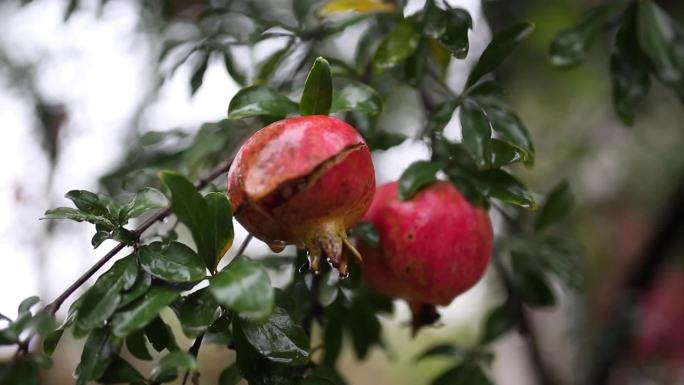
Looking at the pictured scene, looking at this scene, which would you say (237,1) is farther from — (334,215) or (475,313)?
(475,313)

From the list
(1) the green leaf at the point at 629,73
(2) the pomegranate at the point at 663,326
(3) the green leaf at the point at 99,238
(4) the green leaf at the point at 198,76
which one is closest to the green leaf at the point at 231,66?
(4) the green leaf at the point at 198,76

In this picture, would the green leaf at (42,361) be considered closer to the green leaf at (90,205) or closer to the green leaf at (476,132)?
the green leaf at (90,205)

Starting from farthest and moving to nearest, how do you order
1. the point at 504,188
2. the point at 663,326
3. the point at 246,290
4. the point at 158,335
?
the point at 663,326 → the point at 504,188 → the point at 158,335 → the point at 246,290

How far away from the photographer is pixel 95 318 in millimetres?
450

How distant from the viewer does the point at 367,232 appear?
0.63m

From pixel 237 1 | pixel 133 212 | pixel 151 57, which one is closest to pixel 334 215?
pixel 133 212

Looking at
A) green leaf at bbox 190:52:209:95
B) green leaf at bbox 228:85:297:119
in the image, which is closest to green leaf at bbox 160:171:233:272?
green leaf at bbox 228:85:297:119

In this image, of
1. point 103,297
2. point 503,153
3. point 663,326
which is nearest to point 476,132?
point 503,153

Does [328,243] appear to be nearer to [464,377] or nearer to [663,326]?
[464,377]

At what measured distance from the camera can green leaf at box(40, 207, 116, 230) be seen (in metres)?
0.49

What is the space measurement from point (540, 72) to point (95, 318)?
5.04 ft

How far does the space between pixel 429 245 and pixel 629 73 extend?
32 centimetres

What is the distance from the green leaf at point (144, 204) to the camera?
0.50 m

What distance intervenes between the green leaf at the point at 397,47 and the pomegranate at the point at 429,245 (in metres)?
0.13
